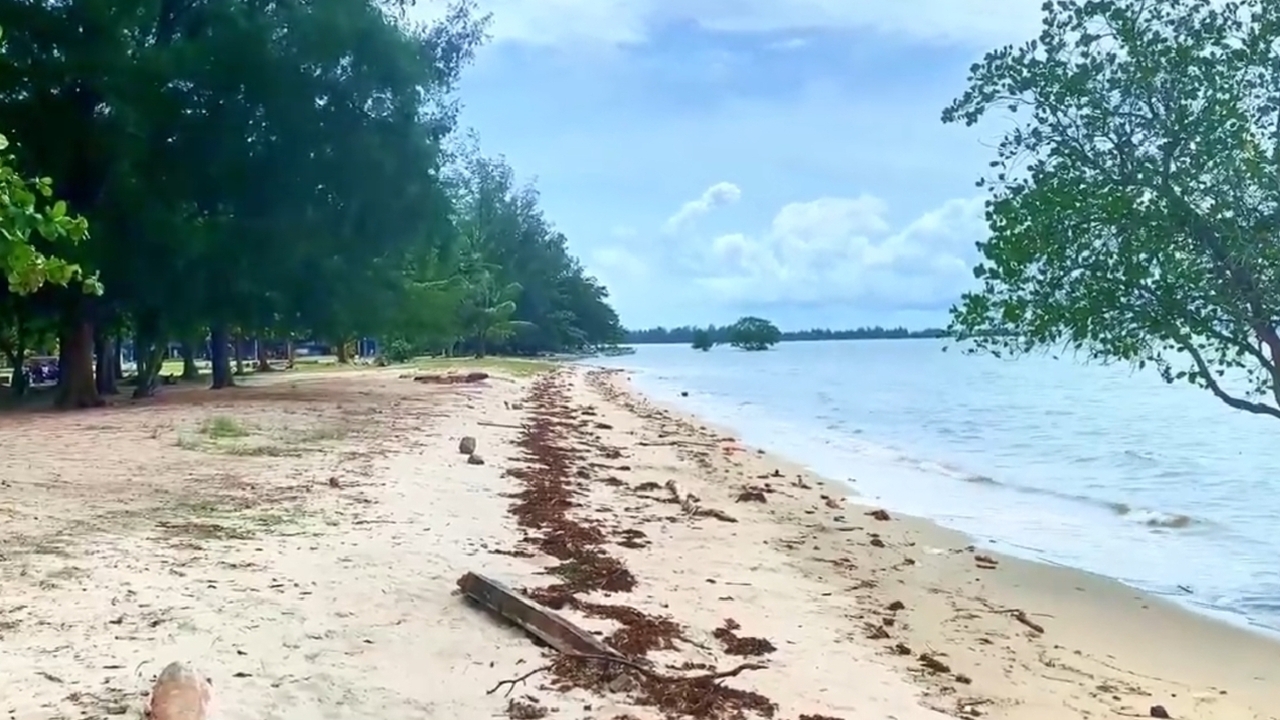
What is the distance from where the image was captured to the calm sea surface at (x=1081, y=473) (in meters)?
10.6

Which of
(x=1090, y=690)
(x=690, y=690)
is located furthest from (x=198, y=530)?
(x=1090, y=690)

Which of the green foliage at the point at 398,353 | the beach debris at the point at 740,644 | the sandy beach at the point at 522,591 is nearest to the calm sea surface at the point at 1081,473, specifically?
the sandy beach at the point at 522,591

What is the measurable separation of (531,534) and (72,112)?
1463 cm

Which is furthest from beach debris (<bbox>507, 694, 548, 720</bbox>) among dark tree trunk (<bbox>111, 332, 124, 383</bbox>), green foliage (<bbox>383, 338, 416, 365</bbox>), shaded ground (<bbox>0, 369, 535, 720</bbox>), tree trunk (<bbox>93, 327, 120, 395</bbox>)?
green foliage (<bbox>383, 338, 416, 365</bbox>)

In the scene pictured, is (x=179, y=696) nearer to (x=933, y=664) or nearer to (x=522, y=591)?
(x=522, y=591)

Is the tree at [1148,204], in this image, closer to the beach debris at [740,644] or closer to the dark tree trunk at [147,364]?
the beach debris at [740,644]

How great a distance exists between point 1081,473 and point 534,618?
15239mm

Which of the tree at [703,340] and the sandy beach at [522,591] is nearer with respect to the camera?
the sandy beach at [522,591]

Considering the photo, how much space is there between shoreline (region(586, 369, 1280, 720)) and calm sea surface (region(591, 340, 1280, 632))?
0.66 m

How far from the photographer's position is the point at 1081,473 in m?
18.4

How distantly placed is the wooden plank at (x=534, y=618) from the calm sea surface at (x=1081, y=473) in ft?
18.6

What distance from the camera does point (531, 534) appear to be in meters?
8.80

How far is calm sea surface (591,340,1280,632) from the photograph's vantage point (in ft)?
34.6

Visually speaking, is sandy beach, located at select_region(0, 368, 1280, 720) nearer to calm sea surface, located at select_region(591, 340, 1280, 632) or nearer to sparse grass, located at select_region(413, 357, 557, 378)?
calm sea surface, located at select_region(591, 340, 1280, 632)
